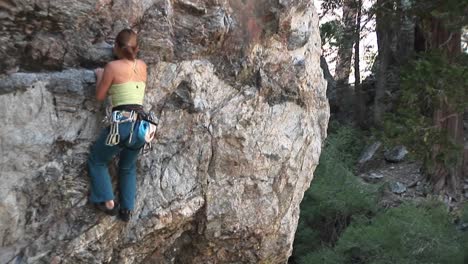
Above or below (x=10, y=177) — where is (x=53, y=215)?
below

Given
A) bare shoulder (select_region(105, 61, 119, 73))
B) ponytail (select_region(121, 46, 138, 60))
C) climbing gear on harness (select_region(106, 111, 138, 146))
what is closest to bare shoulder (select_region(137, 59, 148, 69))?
ponytail (select_region(121, 46, 138, 60))

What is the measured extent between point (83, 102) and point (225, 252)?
2115 millimetres

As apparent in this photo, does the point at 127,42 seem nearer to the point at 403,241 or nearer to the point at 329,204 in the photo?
the point at 403,241

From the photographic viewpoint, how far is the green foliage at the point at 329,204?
11.6 m

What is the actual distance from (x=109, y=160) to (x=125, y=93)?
538mm

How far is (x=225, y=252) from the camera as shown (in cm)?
604

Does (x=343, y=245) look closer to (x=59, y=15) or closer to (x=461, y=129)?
(x=461, y=129)

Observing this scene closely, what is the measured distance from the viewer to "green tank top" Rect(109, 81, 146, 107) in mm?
4605

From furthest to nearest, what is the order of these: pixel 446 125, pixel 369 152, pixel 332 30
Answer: pixel 369 152, pixel 332 30, pixel 446 125

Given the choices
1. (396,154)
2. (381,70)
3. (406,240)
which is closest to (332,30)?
(381,70)

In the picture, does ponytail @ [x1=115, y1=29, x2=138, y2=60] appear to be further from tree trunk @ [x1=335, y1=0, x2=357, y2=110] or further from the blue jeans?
tree trunk @ [x1=335, y1=0, x2=357, y2=110]

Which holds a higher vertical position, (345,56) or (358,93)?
(345,56)

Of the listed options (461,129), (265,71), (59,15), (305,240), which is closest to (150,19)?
(59,15)

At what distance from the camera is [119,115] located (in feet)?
15.0
